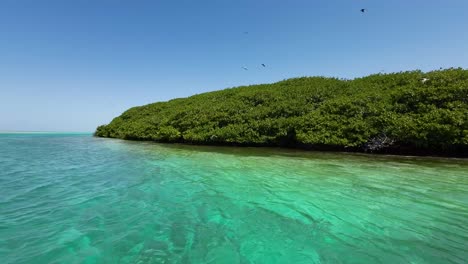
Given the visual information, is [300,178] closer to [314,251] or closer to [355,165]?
[355,165]

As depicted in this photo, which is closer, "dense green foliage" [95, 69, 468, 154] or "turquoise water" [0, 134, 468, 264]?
"turquoise water" [0, 134, 468, 264]

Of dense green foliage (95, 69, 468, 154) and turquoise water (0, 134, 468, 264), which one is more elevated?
dense green foliage (95, 69, 468, 154)

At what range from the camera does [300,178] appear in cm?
852

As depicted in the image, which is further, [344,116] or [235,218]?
[344,116]

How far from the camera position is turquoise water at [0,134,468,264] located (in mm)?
3705

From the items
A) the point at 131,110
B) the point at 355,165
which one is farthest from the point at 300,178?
the point at 131,110

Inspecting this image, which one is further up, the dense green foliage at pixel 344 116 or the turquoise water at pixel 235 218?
the dense green foliage at pixel 344 116

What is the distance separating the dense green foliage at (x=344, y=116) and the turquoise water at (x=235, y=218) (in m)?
5.84

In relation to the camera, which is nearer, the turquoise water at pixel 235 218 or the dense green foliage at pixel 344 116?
the turquoise water at pixel 235 218

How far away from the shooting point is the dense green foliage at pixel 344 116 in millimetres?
13594

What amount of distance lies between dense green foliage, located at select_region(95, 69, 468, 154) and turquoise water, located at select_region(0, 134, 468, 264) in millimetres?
5837

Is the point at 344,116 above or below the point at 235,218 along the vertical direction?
above

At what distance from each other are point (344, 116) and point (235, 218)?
44.4 feet

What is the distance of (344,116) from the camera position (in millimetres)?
16641
